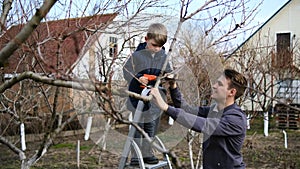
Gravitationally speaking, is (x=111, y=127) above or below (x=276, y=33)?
below

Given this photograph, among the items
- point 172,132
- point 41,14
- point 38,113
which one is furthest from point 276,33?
point 41,14

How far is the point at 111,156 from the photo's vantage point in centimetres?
770

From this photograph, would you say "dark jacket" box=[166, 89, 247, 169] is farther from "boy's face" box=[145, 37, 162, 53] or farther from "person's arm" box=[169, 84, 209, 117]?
"boy's face" box=[145, 37, 162, 53]

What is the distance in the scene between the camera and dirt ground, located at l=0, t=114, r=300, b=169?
262 inches

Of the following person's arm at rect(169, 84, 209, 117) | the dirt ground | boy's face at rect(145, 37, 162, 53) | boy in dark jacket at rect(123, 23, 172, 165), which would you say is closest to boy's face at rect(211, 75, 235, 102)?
person's arm at rect(169, 84, 209, 117)

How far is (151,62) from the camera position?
2.11 metres

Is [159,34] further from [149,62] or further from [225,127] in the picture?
[225,127]

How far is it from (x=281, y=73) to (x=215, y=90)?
8.53 meters

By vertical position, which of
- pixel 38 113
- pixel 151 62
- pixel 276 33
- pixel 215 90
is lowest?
pixel 38 113

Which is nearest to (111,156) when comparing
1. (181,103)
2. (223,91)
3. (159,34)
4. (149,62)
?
(181,103)

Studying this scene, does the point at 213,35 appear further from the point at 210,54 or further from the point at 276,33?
the point at 276,33

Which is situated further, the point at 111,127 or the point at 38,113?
the point at 38,113

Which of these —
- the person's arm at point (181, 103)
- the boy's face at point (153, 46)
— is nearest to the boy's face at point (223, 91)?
the person's arm at point (181, 103)

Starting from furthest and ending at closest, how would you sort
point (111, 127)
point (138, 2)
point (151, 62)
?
point (138, 2) < point (111, 127) < point (151, 62)
